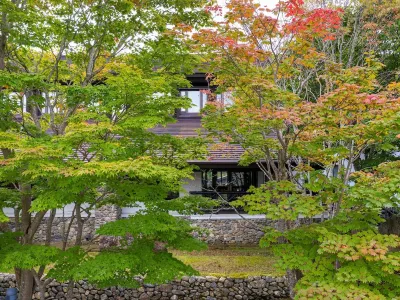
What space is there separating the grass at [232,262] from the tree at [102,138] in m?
4.71

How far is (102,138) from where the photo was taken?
6234 mm

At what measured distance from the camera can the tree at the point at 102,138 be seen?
5.31 m

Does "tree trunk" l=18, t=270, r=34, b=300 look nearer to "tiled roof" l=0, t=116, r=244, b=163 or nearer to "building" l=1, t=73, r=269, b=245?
"building" l=1, t=73, r=269, b=245

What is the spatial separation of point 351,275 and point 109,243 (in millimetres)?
10918

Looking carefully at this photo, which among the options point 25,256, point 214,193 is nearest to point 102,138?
point 25,256

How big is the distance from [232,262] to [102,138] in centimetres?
807

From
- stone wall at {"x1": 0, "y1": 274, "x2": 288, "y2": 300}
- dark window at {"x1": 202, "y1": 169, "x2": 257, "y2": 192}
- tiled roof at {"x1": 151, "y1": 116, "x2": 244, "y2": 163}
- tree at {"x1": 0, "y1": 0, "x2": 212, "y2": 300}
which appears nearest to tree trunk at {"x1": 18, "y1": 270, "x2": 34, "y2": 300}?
tree at {"x1": 0, "y1": 0, "x2": 212, "y2": 300}

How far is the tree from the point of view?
5.31m

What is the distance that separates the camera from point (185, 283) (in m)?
10.6

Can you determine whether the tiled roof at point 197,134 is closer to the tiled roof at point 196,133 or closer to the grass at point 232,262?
the tiled roof at point 196,133

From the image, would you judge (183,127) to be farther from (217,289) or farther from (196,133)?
(217,289)

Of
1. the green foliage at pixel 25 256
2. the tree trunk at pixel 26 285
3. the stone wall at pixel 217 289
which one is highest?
the green foliage at pixel 25 256

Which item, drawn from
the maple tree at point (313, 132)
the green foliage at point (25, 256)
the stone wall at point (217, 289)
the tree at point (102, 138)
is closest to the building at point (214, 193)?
the stone wall at point (217, 289)

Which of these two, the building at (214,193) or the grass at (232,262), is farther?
the building at (214,193)
